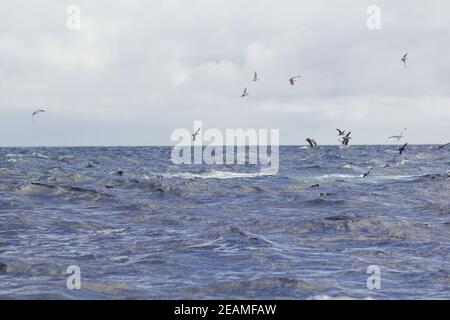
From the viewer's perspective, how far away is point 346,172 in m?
60.2

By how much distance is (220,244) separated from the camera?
794 inches

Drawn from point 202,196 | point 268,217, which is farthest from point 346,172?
point 268,217

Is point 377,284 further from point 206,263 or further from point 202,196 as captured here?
point 202,196

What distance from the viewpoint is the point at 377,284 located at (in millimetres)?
15305

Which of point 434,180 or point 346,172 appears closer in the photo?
point 434,180

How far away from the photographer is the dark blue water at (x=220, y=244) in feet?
49.4

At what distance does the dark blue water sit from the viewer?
15.1 meters
